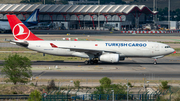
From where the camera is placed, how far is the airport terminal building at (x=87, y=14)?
158 metres

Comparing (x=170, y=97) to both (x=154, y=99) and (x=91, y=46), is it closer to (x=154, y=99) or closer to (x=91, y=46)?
(x=154, y=99)

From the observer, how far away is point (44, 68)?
45375 millimetres

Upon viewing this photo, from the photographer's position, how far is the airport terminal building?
15812 centimetres

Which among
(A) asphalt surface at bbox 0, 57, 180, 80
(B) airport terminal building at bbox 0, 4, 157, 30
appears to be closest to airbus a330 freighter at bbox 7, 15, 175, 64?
(A) asphalt surface at bbox 0, 57, 180, 80

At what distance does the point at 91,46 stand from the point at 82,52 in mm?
2194

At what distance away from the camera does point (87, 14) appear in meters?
164

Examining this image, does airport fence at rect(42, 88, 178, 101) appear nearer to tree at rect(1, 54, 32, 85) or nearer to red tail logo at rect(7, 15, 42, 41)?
tree at rect(1, 54, 32, 85)

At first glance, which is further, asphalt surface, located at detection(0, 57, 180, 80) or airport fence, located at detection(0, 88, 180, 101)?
asphalt surface, located at detection(0, 57, 180, 80)

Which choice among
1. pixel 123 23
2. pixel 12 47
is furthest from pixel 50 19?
pixel 12 47

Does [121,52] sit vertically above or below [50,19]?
below

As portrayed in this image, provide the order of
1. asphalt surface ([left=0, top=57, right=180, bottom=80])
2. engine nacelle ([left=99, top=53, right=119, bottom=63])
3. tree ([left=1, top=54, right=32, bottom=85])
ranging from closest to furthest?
tree ([left=1, top=54, right=32, bottom=85]) → asphalt surface ([left=0, top=57, right=180, bottom=80]) → engine nacelle ([left=99, top=53, right=119, bottom=63])

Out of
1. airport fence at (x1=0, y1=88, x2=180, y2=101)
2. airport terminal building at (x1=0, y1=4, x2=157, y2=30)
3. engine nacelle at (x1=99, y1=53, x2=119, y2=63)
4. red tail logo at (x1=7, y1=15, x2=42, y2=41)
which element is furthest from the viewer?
airport terminal building at (x1=0, y1=4, x2=157, y2=30)

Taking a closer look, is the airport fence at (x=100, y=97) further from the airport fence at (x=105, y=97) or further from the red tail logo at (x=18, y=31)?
the red tail logo at (x=18, y=31)

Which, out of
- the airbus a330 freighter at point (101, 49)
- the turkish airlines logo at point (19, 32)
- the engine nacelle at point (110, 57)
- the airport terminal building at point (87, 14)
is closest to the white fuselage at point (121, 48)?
the airbus a330 freighter at point (101, 49)
